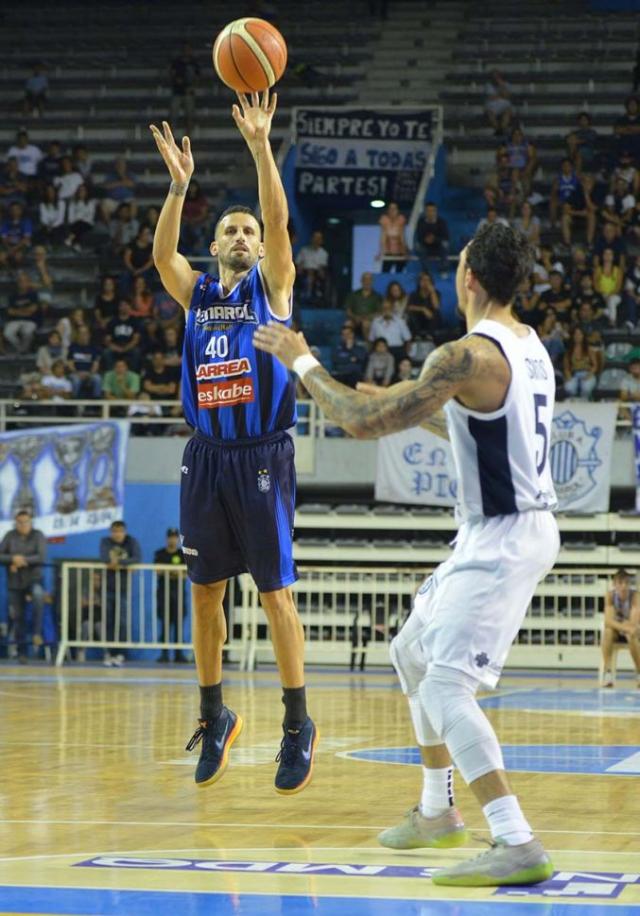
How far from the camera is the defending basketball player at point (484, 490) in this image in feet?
15.3

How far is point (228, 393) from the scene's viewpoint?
6.51m

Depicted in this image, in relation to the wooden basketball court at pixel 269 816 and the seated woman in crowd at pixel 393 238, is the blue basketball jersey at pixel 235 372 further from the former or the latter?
the seated woman in crowd at pixel 393 238

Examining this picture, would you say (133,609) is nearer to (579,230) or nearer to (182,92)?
(579,230)

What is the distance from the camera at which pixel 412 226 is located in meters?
22.6

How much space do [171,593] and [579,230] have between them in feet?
27.1

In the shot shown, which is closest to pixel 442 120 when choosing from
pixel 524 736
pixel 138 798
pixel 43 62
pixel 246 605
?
pixel 43 62

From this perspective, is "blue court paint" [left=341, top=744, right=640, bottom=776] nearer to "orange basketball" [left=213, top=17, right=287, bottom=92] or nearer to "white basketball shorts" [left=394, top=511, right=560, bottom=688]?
"white basketball shorts" [left=394, top=511, right=560, bottom=688]

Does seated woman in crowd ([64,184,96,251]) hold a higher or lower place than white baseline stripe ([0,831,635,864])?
higher

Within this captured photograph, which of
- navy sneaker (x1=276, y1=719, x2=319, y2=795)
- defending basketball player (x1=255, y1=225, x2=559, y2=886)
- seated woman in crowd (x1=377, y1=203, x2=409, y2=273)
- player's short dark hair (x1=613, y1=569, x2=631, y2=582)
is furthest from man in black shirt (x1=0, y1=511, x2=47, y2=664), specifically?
defending basketball player (x1=255, y1=225, x2=559, y2=886)

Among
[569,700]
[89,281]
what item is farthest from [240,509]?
[89,281]

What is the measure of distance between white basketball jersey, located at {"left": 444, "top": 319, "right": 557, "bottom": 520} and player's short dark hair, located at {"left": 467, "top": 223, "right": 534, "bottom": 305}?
12 centimetres

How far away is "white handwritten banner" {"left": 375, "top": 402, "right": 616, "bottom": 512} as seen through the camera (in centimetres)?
1816

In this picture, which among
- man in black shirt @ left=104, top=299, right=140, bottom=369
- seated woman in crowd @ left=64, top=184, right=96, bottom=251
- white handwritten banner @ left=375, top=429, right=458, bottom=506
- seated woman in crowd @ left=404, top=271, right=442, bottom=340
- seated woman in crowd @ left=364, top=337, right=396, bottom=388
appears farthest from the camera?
seated woman in crowd @ left=64, top=184, right=96, bottom=251

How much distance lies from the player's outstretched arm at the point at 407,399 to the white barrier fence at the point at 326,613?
13.1 metres
